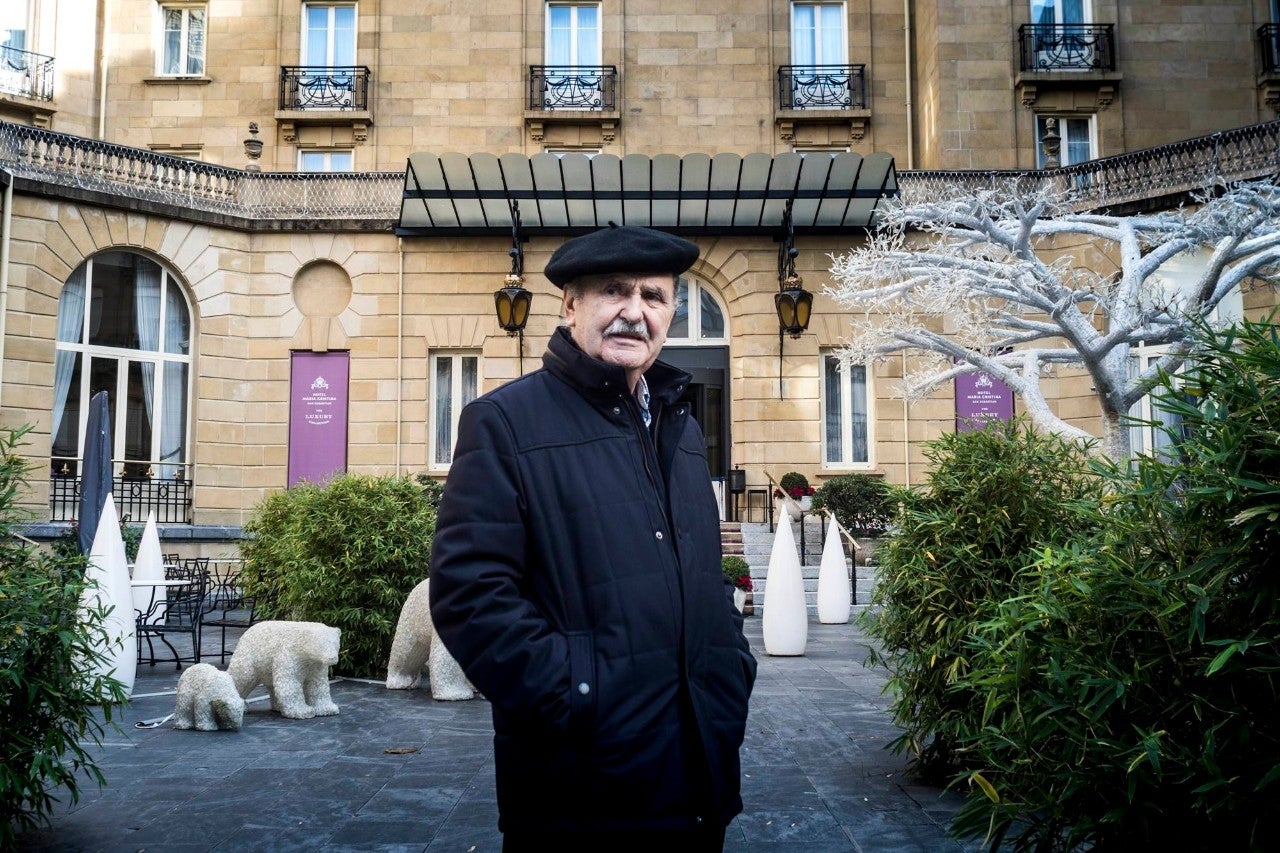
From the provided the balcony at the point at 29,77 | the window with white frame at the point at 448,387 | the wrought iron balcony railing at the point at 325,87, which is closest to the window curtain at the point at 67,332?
the balcony at the point at 29,77

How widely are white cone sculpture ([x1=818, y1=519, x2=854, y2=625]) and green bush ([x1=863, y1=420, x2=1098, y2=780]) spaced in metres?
8.30

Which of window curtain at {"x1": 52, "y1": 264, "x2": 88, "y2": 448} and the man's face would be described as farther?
window curtain at {"x1": 52, "y1": 264, "x2": 88, "y2": 448}

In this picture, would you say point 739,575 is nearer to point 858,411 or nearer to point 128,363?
point 858,411

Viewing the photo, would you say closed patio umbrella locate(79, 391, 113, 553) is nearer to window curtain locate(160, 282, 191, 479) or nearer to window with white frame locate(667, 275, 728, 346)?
window curtain locate(160, 282, 191, 479)

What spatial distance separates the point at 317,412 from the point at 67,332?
16.5 feet

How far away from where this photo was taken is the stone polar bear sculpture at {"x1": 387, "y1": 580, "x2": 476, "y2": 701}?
8336 mm

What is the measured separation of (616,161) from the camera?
19.3 meters

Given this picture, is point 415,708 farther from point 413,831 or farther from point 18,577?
point 18,577

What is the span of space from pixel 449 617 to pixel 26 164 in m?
21.0

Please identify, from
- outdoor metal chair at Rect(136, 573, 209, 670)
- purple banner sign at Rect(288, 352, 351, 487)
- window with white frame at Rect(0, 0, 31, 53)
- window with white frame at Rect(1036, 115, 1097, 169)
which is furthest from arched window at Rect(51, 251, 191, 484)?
window with white frame at Rect(1036, 115, 1097, 169)

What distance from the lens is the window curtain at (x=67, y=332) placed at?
19.6 meters

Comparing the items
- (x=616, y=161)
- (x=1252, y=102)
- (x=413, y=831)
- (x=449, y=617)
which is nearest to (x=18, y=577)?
(x=413, y=831)

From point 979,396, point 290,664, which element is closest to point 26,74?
point 290,664

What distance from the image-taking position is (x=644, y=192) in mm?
20312
